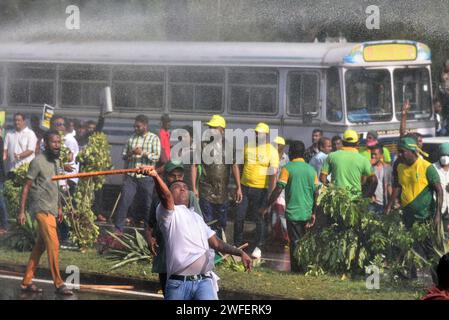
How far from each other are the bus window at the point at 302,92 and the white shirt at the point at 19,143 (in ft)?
10.2

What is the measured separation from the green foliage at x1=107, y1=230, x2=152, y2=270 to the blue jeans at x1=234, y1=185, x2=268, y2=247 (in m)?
1.10

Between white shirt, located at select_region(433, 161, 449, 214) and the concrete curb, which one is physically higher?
white shirt, located at select_region(433, 161, 449, 214)

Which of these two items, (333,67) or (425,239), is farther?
(333,67)

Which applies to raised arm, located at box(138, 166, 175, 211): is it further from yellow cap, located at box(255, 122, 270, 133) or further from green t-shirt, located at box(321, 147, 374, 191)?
yellow cap, located at box(255, 122, 270, 133)

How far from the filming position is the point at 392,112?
13.9 m

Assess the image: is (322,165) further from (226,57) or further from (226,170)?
(226,57)

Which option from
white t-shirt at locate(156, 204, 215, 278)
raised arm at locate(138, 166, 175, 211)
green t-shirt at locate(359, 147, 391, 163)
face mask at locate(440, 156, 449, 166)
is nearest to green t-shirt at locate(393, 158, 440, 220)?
face mask at locate(440, 156, 449, 166)

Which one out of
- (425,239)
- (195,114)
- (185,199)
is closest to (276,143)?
(195,114)

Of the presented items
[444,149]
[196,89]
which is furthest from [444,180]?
[196,89]

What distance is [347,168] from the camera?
1170 cm

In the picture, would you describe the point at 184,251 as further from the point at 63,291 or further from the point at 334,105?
the point at 334,105

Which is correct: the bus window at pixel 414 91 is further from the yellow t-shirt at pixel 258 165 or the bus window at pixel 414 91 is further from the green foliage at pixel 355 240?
the green foliage at pixel 355 240

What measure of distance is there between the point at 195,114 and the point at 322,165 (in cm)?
227

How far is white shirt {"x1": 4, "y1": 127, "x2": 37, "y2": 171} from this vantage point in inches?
543
